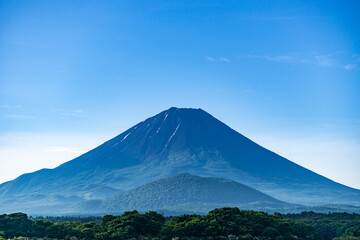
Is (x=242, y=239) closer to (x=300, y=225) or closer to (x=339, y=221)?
(x=300, y=225)

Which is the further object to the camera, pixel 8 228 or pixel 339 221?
pixel 339 221

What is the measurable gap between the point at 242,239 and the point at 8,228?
32.2 metres

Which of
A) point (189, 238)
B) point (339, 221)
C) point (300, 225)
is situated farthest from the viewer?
A: point (339, 221)

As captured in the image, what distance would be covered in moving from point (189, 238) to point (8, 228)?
988 inches

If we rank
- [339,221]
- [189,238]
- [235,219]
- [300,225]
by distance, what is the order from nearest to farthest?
[189,238] → [235,219] → [300,225] → [339,221]

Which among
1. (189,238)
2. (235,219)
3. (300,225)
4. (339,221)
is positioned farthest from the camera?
(339,221)

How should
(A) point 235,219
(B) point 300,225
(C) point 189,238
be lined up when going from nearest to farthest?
1. (C) point 189,238
2. (A) point 235,219
3. (B) point 300,225

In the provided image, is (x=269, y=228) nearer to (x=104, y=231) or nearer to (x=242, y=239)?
(x=242, y=239)

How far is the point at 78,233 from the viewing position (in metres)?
82.3

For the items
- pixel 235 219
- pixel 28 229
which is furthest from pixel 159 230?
pixel 28 229

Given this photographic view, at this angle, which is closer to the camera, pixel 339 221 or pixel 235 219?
pixel 235 219

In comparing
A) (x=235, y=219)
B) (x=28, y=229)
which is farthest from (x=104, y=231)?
(x=235, y=219)

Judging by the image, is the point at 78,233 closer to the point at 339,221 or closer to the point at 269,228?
the point at 269,228

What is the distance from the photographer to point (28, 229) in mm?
82438
